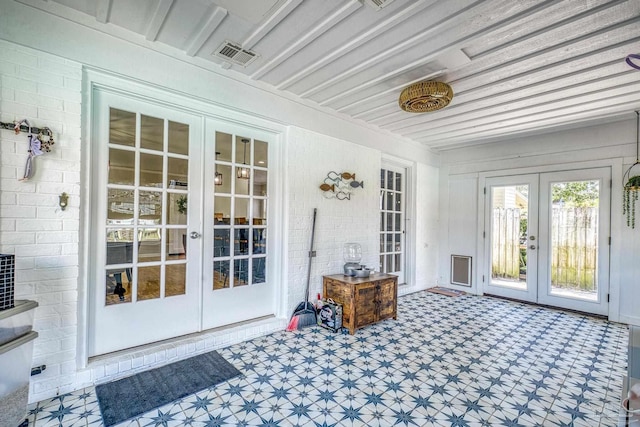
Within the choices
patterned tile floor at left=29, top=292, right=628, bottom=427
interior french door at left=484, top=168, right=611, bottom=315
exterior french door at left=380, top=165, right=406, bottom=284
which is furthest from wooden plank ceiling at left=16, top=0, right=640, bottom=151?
patterned tile floor at left=29, top=292, right=628, bottom=427

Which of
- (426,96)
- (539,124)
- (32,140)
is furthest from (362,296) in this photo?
(539,124)

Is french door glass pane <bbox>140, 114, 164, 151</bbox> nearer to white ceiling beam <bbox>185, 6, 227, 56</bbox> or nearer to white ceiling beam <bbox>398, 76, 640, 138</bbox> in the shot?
white ceiling beam <bbox>185, 6, 227, 56</bbox>

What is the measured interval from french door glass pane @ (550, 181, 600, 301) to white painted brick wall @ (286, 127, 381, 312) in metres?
2.80

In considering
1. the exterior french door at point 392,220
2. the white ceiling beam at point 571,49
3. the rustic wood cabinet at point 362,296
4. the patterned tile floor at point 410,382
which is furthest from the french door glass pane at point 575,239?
the rustic wood cabinet at point 362,296

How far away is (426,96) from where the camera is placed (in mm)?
2980

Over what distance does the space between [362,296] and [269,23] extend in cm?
288

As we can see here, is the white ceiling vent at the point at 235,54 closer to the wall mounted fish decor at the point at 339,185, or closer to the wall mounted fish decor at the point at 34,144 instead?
the wall mounted fish decor at the point at 34,144

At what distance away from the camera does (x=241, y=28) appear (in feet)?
8.04

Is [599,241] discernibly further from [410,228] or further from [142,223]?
[142,223]

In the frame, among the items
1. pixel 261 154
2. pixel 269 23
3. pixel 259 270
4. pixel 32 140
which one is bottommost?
pixel 259 270

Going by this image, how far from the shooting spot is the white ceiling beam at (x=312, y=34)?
215 centimetres

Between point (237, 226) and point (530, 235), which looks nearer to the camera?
point (237, 226)

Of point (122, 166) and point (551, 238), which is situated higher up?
point (122, 166)

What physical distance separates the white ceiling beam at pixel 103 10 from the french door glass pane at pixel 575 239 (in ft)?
19.5
